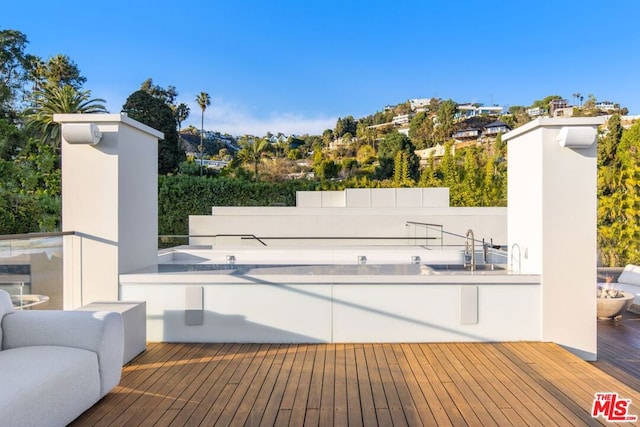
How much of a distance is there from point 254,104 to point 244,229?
1081 inches

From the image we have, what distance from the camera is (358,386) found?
2621 millimetres

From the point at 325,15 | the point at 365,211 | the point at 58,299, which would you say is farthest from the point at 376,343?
the point at 325,15

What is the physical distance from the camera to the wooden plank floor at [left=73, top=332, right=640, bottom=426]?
2.21m

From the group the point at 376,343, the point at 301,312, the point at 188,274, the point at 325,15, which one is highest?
the point at 325,15

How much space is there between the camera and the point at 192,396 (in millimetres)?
2482

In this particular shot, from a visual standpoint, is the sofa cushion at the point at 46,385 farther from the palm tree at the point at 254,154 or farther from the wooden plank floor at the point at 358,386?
the palm tree at the point at 254,154

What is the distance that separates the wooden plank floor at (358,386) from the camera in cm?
221

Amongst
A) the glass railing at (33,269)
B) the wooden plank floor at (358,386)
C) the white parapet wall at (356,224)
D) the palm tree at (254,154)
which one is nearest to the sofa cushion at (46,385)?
the wooden plank floor at (358,386)

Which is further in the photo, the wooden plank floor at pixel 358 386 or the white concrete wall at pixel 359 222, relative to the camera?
the white concrete wall at pixel 359 222

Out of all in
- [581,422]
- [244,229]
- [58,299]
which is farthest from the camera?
[244,229]

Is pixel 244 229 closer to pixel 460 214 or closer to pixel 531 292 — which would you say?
pixel 460 214

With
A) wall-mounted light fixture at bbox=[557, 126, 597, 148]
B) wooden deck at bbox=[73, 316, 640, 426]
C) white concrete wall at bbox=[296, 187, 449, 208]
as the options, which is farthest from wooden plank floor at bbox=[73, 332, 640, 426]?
white concrete wall at bbox=[296, 187, 449, 208]

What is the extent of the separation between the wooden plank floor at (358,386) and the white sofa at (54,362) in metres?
0.17

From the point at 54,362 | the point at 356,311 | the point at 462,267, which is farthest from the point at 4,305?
the point at 462,267
